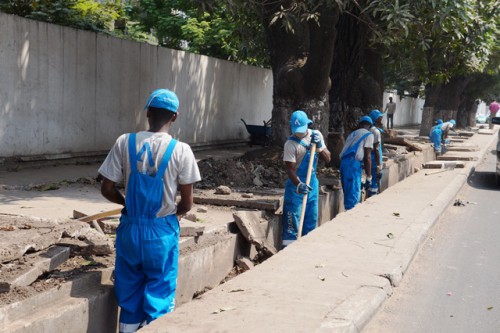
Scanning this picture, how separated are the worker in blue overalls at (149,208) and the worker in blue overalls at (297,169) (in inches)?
128

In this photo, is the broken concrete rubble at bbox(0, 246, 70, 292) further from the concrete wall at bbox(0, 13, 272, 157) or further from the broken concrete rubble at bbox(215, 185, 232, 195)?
the concrete wall at bbox(0, 13, 272, 157)

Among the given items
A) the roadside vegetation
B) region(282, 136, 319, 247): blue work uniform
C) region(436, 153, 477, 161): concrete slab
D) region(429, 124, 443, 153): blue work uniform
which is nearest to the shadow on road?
region(436, 153, 477, 161): concrete slab

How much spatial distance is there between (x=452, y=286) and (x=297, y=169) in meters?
2.38

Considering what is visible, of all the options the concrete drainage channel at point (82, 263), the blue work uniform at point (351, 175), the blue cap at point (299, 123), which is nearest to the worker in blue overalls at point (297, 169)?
the blue cap at point (299, 123)

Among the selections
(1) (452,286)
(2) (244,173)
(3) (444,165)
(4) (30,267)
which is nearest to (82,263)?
(4) (30,267)

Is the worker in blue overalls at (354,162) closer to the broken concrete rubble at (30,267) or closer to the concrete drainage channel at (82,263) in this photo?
the concrete drainage channel at (82,263)

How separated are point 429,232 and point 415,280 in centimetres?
240

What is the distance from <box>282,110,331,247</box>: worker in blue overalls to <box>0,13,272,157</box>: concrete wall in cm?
528

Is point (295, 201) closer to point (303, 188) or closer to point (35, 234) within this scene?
point (303, 188)

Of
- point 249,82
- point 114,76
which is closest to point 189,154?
point 114,76

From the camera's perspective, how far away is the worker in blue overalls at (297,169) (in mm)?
7629

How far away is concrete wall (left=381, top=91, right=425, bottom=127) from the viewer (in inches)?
1743

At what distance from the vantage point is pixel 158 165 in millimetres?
4316

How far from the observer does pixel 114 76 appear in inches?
513
